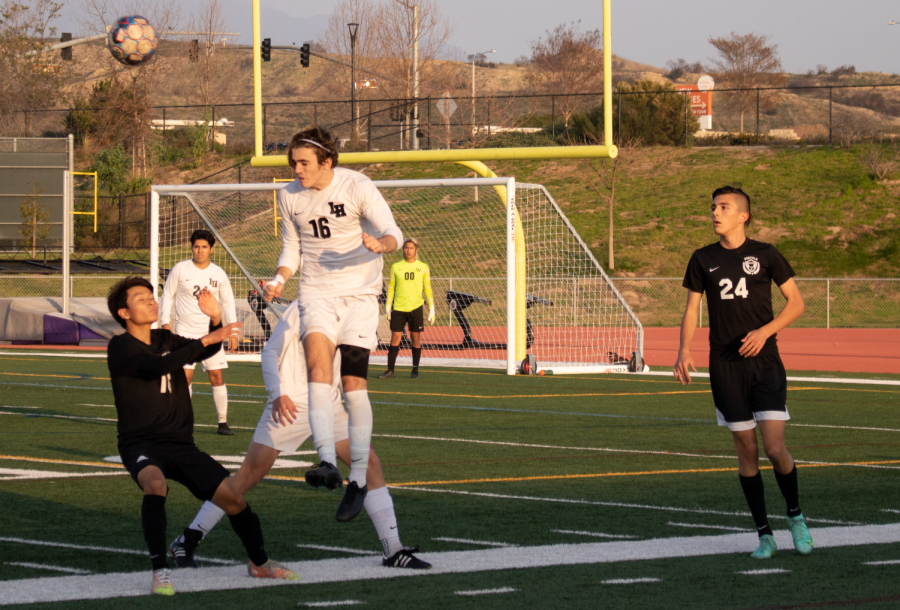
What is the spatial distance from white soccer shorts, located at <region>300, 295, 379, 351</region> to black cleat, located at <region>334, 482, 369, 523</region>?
74cm

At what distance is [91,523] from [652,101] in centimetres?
4566

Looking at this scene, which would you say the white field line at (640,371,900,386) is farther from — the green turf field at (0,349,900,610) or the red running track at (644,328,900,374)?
the green turf field at (0,349,900,610)

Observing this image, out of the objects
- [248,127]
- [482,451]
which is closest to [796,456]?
[482,451]

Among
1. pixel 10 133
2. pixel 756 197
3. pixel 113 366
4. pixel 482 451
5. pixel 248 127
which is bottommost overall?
pixel 482 451

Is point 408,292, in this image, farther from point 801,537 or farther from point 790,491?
point 801,537

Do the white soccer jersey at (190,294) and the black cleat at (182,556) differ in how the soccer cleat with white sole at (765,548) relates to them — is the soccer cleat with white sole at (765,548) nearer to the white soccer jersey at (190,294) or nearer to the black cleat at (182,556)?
the black cleat at (182,556)

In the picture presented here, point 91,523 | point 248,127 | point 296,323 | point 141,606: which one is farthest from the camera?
point 248,127

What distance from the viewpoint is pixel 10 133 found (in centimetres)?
5478

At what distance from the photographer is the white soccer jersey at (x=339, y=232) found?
220 inches

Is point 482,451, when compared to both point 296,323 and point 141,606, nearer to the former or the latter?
point 296,323

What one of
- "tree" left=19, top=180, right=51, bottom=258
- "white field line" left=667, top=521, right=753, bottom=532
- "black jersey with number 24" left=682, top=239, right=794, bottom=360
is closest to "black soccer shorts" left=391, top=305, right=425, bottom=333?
"white field line" left=667, top=521, right=753, bottom=532

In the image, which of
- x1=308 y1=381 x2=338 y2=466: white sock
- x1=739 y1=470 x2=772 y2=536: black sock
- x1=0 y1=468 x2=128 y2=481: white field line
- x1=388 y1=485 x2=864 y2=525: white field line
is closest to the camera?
x1=308 y1=381 x2=338 y2=466: white sock

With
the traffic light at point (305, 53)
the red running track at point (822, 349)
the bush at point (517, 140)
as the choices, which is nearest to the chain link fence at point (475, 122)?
the bush at point (517, 140)

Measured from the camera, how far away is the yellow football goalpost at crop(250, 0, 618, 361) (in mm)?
15094
